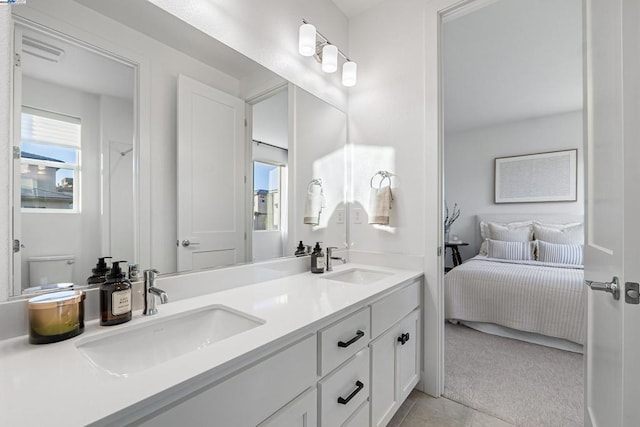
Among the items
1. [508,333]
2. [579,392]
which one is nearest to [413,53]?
[579,392]

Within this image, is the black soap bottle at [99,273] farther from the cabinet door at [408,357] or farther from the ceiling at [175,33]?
the cabinet door at [408,357]

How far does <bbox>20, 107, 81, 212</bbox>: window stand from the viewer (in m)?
0.82

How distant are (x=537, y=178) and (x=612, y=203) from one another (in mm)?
4127

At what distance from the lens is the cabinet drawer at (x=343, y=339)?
956mm

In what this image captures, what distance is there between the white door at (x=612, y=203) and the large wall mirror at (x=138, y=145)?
54.6 inches

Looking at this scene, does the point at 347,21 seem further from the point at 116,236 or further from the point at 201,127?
the point at 116,236

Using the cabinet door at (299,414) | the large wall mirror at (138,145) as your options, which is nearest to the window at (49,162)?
the large wall mirror at (138,145)

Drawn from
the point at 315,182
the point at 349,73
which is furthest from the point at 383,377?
the point at 349,73

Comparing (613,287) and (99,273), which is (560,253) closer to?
(613,287)

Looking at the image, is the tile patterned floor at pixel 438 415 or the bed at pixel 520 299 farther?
the bed at pixel 520 299

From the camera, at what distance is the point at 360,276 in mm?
1886

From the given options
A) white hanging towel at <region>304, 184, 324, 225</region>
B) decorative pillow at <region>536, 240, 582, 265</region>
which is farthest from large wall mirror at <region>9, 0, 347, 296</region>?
decorative pillow at <region>536, 240, 582, 265</region>

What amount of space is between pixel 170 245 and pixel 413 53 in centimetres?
184

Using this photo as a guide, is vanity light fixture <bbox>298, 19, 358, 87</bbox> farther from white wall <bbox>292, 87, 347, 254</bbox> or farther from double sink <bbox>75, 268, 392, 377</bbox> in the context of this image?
double sink <bbox>75, 268, 392, 377</bbox>
